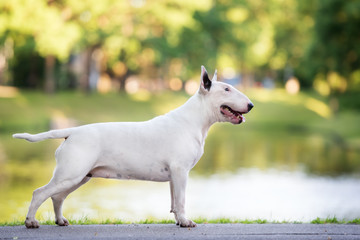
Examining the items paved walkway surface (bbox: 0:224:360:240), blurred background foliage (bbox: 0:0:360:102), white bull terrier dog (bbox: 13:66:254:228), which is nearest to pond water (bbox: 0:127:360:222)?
paved walkway surface (bbox: 0:224:360:240)

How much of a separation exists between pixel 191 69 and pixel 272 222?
44.6m

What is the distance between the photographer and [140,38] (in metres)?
45.1

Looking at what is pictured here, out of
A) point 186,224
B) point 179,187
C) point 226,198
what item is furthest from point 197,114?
point 226,198

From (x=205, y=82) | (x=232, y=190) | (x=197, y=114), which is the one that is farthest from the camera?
(x=232, y=190)

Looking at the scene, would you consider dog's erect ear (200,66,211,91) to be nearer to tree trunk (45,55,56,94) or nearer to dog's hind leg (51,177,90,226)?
dog's hind leg (51,177,90,226)

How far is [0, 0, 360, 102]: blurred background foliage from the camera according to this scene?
37312 mm

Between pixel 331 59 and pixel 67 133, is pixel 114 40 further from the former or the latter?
pixel 67 133

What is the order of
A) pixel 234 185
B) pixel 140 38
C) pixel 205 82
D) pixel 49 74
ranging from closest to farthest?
pixel 205 82 < pixel 234 185 < pixel 49 74 < pixel 140 38

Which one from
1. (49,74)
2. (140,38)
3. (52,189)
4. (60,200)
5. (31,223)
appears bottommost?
(31,223)

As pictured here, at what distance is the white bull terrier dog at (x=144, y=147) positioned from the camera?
635 centimetres

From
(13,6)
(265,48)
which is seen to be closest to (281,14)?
(265,48)

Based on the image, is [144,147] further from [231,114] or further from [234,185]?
[234,185]

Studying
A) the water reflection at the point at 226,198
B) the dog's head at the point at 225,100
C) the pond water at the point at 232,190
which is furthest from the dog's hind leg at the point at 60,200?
the water reflection at the point at 226,198

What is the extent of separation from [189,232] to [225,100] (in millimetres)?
1548
